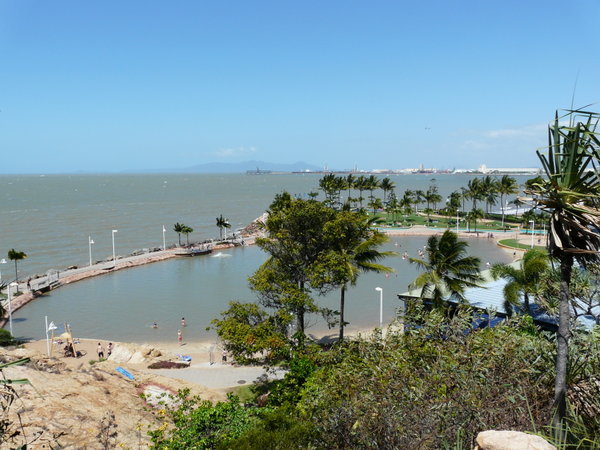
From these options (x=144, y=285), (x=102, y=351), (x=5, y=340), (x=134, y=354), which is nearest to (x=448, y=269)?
(x=134, y=354)

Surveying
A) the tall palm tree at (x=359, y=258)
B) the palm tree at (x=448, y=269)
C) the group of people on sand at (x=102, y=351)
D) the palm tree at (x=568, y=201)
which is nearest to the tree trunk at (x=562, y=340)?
the palm tree at (x=568, y=201)

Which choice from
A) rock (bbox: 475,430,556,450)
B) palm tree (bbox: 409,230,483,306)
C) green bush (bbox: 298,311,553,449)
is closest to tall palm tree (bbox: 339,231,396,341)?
palm tree (bbox: 409,230,483,306)

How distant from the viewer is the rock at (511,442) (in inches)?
189

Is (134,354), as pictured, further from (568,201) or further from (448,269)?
(568,201)

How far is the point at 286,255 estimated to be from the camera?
70.1 feet

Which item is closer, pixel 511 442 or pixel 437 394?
pixel 511 442

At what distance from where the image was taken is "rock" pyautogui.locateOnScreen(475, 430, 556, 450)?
481 centimetres

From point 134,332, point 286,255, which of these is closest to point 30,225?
point 134,332

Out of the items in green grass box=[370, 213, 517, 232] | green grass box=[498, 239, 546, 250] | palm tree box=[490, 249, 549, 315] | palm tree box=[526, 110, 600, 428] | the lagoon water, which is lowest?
the lagoon water

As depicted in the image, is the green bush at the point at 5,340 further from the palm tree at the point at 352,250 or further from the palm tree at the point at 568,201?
the palm tree at the point at 568,201

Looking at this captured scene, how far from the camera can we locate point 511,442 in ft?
16.1

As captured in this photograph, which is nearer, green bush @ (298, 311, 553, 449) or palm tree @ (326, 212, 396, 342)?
green bush @ (298, 311, 553, 449)

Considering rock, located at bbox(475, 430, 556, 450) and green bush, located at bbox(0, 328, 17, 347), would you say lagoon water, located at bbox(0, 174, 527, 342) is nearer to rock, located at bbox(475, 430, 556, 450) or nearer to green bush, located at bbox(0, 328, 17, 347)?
green bush, located at bbox(0, 328, 17, 347)

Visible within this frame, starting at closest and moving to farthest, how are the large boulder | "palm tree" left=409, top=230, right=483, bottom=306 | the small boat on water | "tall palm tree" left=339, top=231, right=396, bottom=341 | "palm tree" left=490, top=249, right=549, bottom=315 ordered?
"palm tree" left=490, top=249, right=549, bottom=315 < "palm tree" left=409, top=230, right=483, bottom=306 < "tall palm tree" left=339, top=231, right=396, bottom=341 < the large boulder < the small boat on water
